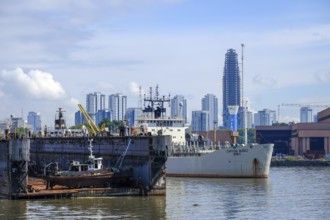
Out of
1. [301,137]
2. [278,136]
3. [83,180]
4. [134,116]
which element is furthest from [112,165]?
[278,136]

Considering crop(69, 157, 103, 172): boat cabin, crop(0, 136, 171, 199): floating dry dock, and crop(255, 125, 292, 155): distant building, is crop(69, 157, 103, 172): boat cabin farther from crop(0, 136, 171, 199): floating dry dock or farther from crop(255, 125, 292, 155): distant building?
crop(255, 125, 292, 155): distant building

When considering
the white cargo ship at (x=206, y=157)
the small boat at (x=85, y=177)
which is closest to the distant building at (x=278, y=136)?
the white cargo ship at (x=206, y=157)

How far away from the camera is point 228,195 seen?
56.9m

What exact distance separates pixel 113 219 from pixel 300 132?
124012 millimetres

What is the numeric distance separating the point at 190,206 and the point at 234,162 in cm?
3485

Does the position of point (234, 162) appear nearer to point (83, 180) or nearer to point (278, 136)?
point (83, 180)

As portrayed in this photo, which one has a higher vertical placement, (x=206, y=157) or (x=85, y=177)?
(x=206, y=157)

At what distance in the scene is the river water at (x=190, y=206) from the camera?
139 feet

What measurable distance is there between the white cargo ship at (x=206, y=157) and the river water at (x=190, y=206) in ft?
63.4

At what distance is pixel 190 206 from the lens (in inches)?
1890

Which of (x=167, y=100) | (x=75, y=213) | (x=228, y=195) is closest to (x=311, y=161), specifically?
(x=167, y=100)

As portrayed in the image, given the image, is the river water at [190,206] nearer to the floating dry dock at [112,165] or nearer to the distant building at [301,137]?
the floating dry dock at [112,165]

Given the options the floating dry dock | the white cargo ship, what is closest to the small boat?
the floating dry dock

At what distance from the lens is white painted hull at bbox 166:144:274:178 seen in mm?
81062
